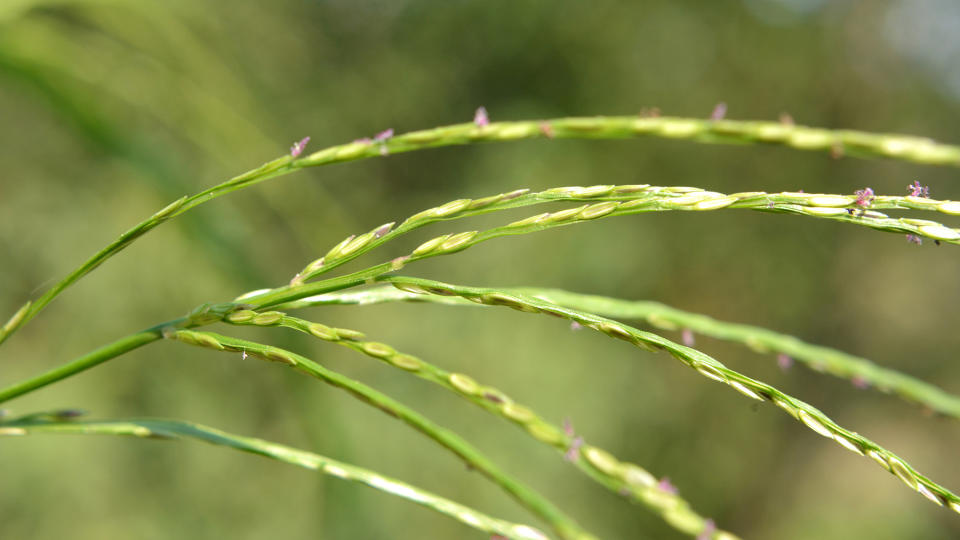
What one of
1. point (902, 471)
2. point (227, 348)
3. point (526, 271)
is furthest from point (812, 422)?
point (526, 271)

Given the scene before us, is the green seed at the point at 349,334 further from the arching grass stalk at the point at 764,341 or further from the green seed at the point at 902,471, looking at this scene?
the green seed at the point at 902,471

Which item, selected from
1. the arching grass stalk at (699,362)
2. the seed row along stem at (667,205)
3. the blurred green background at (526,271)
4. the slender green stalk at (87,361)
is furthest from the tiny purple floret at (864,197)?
the blurred green background at (526,271)

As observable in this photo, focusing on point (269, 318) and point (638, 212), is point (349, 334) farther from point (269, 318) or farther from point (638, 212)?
point (638, 212)

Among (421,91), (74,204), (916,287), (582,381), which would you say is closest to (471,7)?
(421,91)

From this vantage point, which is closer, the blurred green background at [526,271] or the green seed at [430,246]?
the green seed at [430,246]

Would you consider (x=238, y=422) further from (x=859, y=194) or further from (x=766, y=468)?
(x=766, y=468)

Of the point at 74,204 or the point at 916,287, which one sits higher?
the point at 916,287
